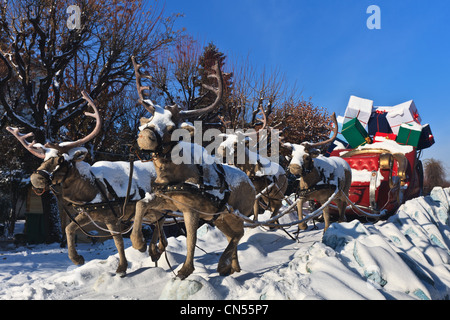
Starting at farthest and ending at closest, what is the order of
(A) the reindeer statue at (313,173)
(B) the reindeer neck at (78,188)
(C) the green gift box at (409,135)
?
(C) the green gift box at (409,135) < (A) the reindeer statue at (313,173) < (B) the reindeer neck at (78,188)

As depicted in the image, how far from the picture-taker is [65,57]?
1058cm

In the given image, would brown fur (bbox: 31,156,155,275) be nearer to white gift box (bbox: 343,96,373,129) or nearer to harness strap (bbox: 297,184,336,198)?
harness strap (bbox: 297,184,336,198)

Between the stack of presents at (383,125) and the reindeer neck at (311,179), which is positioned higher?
the stack of presents at (383,125)

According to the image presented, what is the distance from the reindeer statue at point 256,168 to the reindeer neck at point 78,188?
3421 millimetres

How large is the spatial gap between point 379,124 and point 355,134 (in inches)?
158

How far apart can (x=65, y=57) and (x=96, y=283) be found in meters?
8.42

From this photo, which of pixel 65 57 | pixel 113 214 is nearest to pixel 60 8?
pixel 65 57

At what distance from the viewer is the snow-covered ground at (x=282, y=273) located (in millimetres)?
3623

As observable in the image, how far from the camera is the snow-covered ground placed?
143 inches

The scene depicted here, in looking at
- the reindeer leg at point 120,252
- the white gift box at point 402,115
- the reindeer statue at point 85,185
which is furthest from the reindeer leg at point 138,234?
the white gift box at point 402,115

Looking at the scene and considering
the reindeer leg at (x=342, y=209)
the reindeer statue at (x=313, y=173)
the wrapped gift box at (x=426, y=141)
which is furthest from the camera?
the wrapped gift box at (x=426, y=141)

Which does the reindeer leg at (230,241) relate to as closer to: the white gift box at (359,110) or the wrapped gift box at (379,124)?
the white gift box at (359,110)

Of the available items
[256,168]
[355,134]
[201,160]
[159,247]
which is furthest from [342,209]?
[201,160]

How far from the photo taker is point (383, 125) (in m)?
13.9
